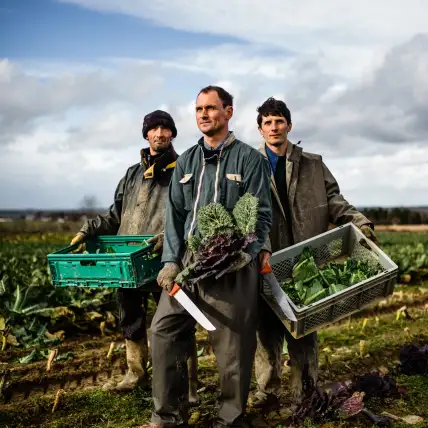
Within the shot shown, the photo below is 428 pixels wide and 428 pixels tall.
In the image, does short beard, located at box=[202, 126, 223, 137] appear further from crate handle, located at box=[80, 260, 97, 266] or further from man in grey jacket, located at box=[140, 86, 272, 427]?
crate handle, located at box=[80, 260, 97, 266]

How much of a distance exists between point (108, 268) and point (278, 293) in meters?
1.16

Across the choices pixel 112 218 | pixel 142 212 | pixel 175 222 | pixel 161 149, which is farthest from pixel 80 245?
pixel 175 222

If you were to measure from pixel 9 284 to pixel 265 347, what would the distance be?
4632mm

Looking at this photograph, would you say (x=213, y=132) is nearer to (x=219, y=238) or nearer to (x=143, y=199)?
(x=219, y=238)

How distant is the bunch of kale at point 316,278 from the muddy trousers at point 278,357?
10.8 inches

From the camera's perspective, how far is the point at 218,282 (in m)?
3.58

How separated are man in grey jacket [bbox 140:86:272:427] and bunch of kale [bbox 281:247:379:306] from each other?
1.21 ft

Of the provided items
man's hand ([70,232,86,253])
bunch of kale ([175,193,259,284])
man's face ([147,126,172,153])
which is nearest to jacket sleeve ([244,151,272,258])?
bunch of kale ([175,193,259,284])

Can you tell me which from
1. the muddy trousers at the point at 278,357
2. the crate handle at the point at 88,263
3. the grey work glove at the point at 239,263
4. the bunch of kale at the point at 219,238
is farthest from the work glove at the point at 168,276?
the muddy trousers at the point at 278,357

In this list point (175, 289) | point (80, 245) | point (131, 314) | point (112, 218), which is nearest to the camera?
point (175, 289)

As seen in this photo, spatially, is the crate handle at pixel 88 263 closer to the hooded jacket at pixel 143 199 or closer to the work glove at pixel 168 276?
the hooded jacket at pixel 143 199

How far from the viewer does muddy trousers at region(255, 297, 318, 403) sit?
13.8 feet

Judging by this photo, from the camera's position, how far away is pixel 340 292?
3.80 metres

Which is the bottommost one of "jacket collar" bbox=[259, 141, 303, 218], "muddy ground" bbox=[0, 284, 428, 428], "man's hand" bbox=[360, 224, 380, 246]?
"muddy ground" bbox=[0, 284, 428, 428]
